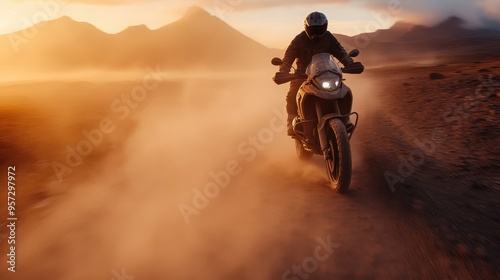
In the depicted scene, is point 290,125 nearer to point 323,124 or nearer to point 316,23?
point 323,124

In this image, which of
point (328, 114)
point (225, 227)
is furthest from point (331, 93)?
point (225, 227)

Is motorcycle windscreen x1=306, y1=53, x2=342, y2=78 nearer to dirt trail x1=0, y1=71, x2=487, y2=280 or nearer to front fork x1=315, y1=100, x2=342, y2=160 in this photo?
front fork x1=315, y1=100, x2=342, y2=160

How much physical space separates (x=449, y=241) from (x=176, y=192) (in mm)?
3644

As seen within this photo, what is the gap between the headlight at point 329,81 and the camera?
5.17 metres

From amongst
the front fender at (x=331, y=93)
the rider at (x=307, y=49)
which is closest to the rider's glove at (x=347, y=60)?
the rider at (x=307, y=49)

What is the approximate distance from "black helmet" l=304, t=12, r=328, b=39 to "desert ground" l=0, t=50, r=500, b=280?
2.33m

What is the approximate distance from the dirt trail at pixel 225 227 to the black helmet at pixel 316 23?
2333 mm

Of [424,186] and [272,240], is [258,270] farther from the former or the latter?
[424,186]

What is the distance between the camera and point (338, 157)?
5.26 m

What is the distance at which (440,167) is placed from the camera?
619 centimetres

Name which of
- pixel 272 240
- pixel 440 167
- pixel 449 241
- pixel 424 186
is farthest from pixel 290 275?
pixel 440 167

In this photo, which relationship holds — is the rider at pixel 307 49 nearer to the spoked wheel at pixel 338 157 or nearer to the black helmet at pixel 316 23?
the black helmet at pixel 316 23

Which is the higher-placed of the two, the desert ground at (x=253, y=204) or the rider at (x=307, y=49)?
the rider at (x=307, y=49)

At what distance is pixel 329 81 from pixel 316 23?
1.17m
